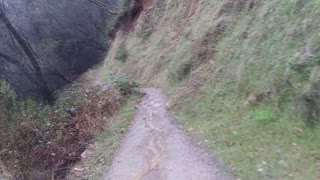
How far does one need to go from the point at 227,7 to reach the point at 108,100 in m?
4.00

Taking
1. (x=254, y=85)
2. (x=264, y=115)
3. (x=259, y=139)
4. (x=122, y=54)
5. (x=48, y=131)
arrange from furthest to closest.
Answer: (x=122, y=54) < (x=48, y=131) < (x=254, y=85) < (x=264, y=115) < (x=259, y=139)

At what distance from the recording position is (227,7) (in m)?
11.3

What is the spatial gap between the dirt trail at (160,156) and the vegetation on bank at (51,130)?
4.12 ft

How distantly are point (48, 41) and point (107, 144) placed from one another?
18868 millimetres

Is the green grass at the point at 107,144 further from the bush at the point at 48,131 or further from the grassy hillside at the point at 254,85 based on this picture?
the grassy hillside at the point at 254,85

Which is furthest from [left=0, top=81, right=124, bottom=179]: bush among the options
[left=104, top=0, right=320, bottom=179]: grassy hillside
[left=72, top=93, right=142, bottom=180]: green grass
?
[left=104, top=0, right=320, bottom=179]: grassy hillside

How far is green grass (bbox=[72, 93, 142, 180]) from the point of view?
8.03m

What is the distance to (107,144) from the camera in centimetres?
919

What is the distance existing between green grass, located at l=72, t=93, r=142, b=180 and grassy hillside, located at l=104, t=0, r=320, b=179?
1.18 meters

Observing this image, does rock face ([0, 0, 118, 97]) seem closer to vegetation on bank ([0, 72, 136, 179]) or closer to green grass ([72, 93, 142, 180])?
vegetation on bank ([0, 72, 136, 179])

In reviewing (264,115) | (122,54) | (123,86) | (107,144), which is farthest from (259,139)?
(122,54)

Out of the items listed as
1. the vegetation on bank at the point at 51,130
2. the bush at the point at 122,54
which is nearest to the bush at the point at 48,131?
the vegetation on bank at the point at 51,130

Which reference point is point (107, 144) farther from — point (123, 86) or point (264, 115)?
point (123, 86)

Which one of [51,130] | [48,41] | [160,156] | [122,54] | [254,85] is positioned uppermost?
[48,41]
